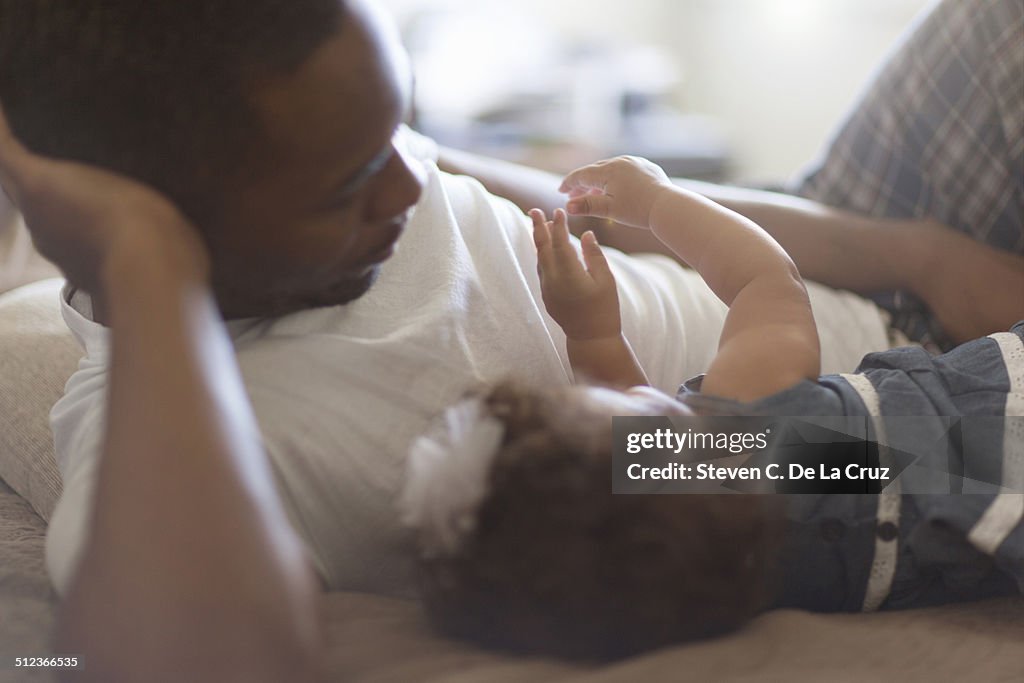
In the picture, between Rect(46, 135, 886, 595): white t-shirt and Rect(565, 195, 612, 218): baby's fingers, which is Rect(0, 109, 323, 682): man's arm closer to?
Rect(46, 135, 886, 595): white t-shirt

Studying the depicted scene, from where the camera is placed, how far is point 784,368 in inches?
25.7

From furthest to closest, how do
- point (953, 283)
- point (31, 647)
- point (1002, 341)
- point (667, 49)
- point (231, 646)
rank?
1. point (667, 49)
2. point (953, 283)
3. point (1002, 341)
4. point (31, 647)
5. point (231, 646)

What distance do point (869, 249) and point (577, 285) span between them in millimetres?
436

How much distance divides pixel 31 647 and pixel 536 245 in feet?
1.53

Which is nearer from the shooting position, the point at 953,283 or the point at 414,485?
the point at 414,485

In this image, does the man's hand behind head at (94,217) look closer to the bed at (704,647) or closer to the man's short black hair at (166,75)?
the man's short black hair at (166,75)

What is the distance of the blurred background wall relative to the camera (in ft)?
8.86

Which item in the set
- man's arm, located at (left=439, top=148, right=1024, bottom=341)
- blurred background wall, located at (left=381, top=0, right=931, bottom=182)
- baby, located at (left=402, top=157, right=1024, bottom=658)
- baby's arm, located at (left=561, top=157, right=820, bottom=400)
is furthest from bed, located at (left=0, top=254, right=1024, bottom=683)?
blurred background wall, located at (left=381, top=0, right=931, bottom=182)

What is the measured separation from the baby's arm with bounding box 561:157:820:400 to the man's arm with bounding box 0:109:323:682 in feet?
1.09

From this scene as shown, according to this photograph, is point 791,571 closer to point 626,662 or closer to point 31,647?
point 626,662

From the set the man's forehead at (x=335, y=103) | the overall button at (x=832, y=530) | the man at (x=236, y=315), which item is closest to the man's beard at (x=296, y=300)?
the man at (x=236, y=315)

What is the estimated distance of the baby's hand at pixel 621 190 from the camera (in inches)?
32.2

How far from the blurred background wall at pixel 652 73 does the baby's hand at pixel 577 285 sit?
171 centimetres

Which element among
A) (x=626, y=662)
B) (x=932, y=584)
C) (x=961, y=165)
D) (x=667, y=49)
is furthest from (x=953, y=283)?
(x=667, y=49)
